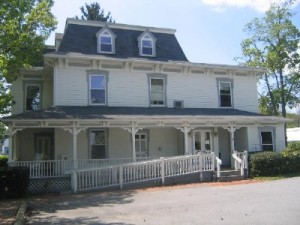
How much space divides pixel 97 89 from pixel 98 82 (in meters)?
0.42

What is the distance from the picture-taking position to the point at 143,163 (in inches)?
713

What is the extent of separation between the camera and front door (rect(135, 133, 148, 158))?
21562mm

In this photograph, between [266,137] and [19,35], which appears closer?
[19,35]

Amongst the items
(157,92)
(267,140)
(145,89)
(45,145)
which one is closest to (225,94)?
(267,140)

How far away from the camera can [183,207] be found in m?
11.3

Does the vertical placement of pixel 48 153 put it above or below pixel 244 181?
above

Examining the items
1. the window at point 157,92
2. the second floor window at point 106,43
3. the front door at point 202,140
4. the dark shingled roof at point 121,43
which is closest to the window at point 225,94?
the front door at point 202,140

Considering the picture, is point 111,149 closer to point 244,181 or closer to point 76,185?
point 76,185

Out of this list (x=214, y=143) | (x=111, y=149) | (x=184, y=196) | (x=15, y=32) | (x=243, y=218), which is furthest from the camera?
(x=214, y=143)

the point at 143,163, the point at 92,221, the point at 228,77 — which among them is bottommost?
the point at 92,221

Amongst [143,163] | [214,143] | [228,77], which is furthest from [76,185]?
[228,77]

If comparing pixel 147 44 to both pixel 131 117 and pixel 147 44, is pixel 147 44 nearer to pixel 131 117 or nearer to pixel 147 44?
pixel 147 44

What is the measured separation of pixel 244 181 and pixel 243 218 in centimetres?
979

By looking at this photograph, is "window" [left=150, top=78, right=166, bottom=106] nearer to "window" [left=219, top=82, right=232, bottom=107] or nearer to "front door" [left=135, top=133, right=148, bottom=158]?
"front door" [left=135, top=133, right=148, bottom=158]
